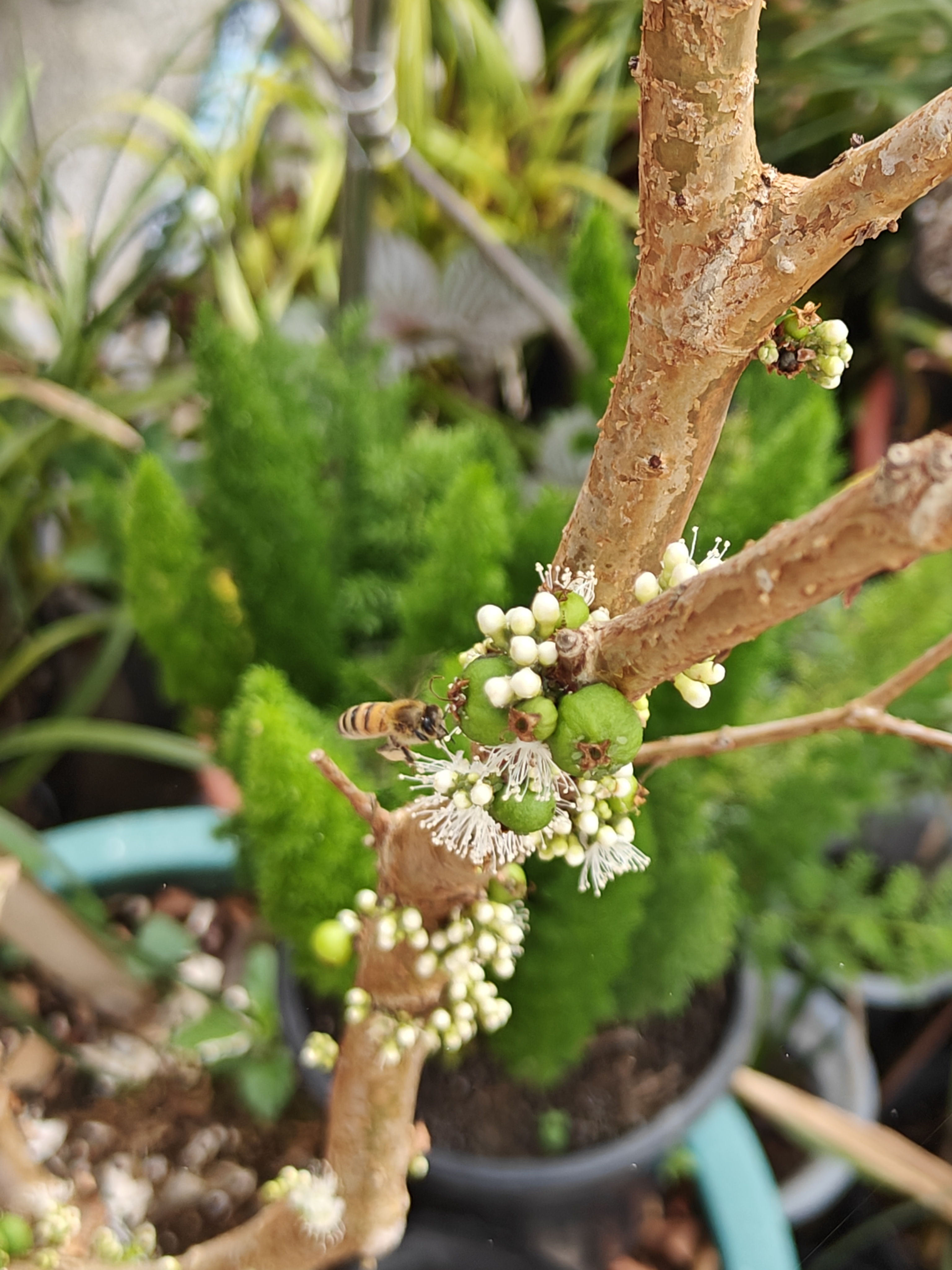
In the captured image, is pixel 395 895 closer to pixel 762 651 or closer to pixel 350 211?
pixel 762 651

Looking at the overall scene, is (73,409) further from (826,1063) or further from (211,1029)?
(826,1063)

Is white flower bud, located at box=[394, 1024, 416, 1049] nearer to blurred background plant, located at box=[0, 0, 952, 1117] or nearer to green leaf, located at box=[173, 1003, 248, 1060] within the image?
blurred background plant, located at box=[0, 0, 952, 1117]

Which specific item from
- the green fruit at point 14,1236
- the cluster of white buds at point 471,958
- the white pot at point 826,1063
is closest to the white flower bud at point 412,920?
the cluster of white buds at point 471,958

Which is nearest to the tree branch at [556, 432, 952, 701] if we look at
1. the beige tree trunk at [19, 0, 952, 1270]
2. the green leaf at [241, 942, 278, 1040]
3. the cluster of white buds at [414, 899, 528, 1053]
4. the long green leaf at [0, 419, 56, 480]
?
the beige tree trunk at [19, 0, 952, 1270]

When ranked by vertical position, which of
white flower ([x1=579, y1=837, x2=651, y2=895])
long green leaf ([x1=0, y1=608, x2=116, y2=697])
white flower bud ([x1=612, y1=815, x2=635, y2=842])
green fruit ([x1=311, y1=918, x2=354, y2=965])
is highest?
white flower bud ([x1=612, y1=815, x2=635, y2=842])

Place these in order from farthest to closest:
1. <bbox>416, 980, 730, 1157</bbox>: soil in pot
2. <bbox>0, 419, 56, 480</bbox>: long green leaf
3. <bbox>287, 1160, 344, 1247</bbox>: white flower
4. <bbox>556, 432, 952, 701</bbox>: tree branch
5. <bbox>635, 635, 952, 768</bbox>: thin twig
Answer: <bbox>0, 419, 56, 480</bbox>: long green leaf < <bbox>416, 980, 730, 1157</bbox>: soil in pot < <bbox>287, 1160, 344, 1247</bbox>: white flower < <bbox>635, 635, 952, 768</bbox>: thin twig < <bbox>556, 432, 952, 701</bbox>: tree branch

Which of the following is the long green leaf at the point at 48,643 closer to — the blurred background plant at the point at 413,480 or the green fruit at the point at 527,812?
the blurred background plant at the point at 413,480

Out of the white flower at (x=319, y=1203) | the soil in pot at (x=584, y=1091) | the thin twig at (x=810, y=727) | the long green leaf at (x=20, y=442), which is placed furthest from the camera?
the long green leaf at (x=20, y=442)
